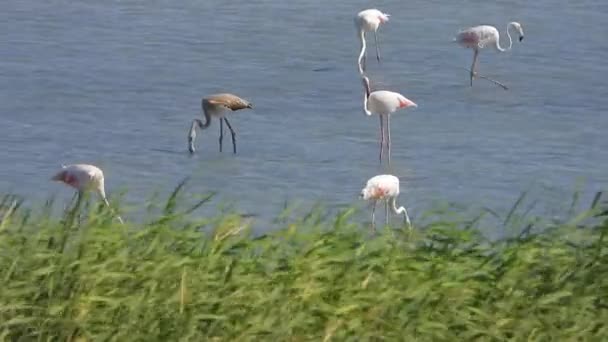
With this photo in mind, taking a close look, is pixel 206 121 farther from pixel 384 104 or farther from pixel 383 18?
pixel 383 18

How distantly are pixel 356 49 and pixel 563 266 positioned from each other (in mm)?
9068

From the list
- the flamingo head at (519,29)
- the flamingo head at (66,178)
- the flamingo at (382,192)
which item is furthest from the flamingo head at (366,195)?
the flamingo head at (519,29)

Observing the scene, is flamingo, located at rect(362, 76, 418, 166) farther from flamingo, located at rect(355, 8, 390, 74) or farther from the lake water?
flamingo, located at rect(355, 8, 390, 74)

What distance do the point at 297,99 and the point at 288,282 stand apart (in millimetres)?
6768

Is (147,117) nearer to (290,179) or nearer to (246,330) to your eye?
(290,179)

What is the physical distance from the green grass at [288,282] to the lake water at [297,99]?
2841mm

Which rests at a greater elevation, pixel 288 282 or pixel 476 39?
pixel 288 282

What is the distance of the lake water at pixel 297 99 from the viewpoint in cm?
1017

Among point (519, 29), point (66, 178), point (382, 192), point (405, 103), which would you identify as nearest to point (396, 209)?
point (382, 192)

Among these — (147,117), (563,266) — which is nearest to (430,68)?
(147,117)

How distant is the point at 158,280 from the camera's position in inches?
224

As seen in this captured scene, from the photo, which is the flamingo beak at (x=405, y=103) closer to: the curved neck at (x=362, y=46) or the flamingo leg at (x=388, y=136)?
the flamingo leg at (x=388, y=136)

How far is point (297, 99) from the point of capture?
12.5 meters

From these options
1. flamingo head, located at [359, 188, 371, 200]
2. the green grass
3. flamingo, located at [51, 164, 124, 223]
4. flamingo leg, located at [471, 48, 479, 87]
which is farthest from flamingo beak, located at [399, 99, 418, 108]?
the green grass
